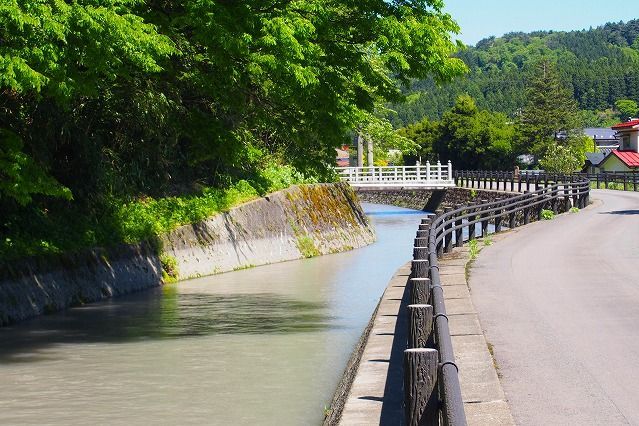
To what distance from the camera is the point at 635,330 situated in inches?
503

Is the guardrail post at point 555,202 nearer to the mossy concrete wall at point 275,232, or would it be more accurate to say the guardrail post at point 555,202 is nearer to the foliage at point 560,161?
the mossy concrete wall at point 275,232

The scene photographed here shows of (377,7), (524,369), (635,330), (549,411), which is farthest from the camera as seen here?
(377,7)

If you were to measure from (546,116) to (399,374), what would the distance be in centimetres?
12034

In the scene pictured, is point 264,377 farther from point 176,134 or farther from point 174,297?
point 176,134

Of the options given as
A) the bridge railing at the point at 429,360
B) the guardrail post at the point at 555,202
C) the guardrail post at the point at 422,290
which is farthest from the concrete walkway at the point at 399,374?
the guardrail post at the point at 555,202

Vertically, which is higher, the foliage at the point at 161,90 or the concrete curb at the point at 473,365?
the foliage at the point at 161,90

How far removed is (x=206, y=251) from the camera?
2873cm

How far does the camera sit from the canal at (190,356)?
1184 centimetres

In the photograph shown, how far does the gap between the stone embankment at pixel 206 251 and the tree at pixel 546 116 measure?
84.1 metres

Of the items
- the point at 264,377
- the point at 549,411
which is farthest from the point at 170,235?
the point at 549,411

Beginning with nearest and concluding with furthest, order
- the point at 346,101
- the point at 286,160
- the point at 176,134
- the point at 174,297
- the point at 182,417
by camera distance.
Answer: the point at 182,417 < the point at 346,101 < the point at 174,297 < the point at 176,134 < the point at 286,160

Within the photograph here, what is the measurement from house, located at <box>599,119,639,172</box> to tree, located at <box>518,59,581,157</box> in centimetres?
713

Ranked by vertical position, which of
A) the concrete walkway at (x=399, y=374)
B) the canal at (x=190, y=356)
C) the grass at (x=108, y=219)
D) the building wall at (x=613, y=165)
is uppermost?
the building wall at (x=613, y=165)

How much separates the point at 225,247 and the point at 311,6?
43.5 feet
